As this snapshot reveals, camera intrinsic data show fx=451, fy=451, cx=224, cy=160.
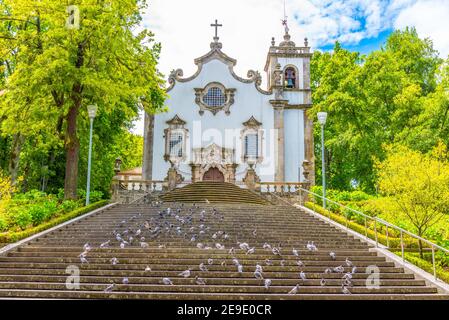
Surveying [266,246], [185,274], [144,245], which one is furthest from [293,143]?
[185,274]

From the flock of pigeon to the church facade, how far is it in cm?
1168

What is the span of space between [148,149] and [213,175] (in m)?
4.82

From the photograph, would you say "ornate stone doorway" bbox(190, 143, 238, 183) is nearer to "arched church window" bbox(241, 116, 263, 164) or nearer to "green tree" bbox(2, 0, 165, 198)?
"arched church window" bbox(241, 116, 263, 164)

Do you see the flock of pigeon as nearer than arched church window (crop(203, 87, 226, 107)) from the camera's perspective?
Yes

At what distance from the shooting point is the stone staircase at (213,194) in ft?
75.6

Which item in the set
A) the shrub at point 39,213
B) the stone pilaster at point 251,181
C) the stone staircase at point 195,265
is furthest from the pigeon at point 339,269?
the stone pilaster at point 251,181

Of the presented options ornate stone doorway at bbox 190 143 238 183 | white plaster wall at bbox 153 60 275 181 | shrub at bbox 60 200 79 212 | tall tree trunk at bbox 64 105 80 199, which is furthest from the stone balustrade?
white plaster wall at bbox 153 60 275 181

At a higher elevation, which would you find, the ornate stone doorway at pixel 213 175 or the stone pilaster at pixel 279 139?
the stone pilaster at pixel 279 139

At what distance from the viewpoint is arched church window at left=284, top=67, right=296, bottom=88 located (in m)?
33.5

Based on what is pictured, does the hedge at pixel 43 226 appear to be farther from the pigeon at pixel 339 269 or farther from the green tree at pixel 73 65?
the pigeon at pixel 339 269

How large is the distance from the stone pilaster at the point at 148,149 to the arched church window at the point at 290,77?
10434mm

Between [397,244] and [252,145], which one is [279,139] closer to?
[252,145]

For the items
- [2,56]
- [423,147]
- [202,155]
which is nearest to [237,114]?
[202,155]

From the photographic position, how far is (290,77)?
33.8 m
